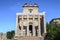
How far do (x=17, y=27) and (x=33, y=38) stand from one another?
53.8 ft

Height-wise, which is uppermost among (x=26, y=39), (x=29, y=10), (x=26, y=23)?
(x=29, y=10)

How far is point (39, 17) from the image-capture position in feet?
227

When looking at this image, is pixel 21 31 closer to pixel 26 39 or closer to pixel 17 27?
pixel 17 27

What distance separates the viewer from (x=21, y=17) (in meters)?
69.6

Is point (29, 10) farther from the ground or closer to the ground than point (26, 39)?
farther from the ground

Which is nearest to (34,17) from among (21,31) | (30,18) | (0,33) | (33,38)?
(30,18)

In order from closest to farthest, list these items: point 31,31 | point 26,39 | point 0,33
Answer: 1. point 26,39
2. point 0,33
3. point 31,31

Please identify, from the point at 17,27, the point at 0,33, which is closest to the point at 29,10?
the point at 17,27

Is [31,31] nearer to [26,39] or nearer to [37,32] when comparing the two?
[37,32]

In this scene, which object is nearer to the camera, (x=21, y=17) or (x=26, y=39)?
(x=26, y=39)

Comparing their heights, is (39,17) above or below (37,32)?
above

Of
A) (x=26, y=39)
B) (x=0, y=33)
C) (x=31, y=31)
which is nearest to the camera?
(x=26, y=39)

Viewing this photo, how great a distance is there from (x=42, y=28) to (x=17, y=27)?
8906 mm

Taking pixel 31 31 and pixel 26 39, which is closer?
pixel 26 39
